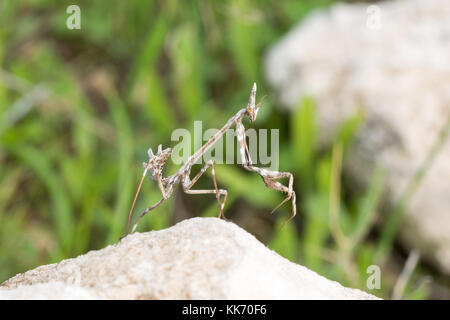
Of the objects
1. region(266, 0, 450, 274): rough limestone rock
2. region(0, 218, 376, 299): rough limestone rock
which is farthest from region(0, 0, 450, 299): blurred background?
region(0, 218, 376, 299): rough limestone rock

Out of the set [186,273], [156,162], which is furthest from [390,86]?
[186,273]

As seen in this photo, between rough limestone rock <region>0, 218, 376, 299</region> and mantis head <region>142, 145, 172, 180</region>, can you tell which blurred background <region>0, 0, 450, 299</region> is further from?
rough limestone rock <region>0, 218, 376, 299</region>

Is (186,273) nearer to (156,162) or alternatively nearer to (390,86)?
(156,162)

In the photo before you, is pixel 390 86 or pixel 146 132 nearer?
pixel 390 86

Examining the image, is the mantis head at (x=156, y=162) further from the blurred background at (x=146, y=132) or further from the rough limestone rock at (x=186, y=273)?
the blurred background at (x=146, y=132)
